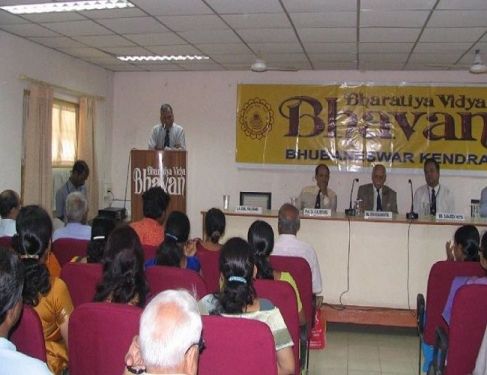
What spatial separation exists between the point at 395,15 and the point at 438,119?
3016 millimetres

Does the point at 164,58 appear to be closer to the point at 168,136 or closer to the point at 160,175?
the point at 168,136

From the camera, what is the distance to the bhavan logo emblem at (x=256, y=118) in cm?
795

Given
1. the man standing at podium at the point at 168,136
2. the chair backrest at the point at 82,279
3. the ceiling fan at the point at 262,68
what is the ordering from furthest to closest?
the man standing at podium at the point at 168,136
the ceiling fan at the point at 262,68
the chair backrest at the point at 82,279

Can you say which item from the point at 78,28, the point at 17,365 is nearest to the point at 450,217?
the point at 78,28

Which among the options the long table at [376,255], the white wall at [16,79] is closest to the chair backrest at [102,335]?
the long table at [376,255]

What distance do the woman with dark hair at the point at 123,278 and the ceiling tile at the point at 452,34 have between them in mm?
4236

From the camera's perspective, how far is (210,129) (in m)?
8.27

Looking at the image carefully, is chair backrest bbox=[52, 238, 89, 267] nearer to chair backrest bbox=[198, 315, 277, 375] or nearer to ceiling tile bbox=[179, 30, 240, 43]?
chair backrest bbox=[198, 315, 277, 375]


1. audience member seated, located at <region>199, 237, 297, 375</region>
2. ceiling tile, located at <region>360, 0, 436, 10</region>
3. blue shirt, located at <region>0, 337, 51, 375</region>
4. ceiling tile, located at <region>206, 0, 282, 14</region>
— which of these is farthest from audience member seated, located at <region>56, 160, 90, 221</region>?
blue shirt, located at <region>0, 337, 51, 375</region>

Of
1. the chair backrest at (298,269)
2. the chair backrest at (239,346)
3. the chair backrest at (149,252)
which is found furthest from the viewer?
the chair backrest at (149,252)

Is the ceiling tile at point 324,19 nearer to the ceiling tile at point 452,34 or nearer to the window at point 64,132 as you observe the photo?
the ceiling tile at point 452,34

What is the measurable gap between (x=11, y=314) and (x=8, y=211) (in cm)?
287

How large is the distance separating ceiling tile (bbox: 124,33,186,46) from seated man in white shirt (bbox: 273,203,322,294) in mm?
3041

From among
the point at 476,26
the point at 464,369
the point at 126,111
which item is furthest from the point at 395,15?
the point at 126,111
